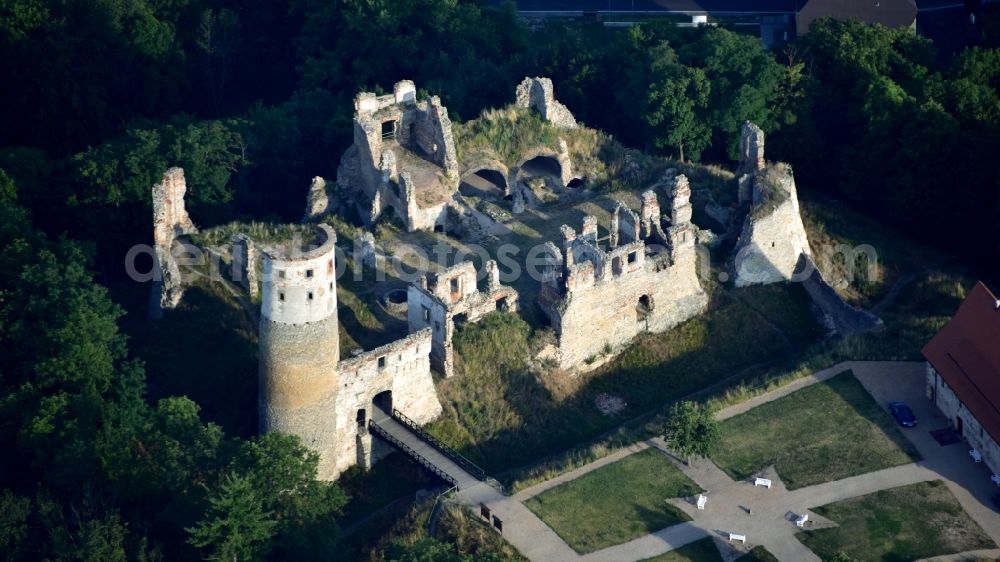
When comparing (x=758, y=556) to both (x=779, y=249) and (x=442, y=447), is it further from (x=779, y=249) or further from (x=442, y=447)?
(x=779, y=249)

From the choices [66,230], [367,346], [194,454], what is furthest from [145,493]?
[66,230]

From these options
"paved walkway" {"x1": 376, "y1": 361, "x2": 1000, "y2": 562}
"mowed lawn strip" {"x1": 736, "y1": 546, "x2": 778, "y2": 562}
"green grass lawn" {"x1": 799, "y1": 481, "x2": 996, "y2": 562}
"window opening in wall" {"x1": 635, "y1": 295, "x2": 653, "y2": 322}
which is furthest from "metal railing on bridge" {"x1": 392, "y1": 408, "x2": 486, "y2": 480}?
"green grass lawn" {"x1": 799, "y1": 481, "x2": 996, "y2": 562}

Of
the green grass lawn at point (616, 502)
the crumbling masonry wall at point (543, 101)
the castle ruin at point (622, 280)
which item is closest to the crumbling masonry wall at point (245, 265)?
the castle ruin at point (622, 280)

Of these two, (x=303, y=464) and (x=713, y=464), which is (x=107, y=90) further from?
(x=713, y=464)

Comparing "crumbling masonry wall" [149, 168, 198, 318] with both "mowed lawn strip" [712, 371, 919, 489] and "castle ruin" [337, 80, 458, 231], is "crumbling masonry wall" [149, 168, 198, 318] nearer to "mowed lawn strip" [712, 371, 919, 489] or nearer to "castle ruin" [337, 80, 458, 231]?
"castle ruin" [337, 80, 458, 231]

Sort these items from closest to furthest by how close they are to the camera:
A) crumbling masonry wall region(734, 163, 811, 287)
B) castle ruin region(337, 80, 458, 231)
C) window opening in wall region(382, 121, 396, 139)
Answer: crumbling masonry wall region(734, 163, 811, 287)
castle ruin region(337, 80, 458, 231)
window opening in wall region(382, 121, 396, 139)

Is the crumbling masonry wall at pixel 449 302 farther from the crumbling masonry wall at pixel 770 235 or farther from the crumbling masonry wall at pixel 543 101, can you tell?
the crumbling masonry wall at pixel 543 101
